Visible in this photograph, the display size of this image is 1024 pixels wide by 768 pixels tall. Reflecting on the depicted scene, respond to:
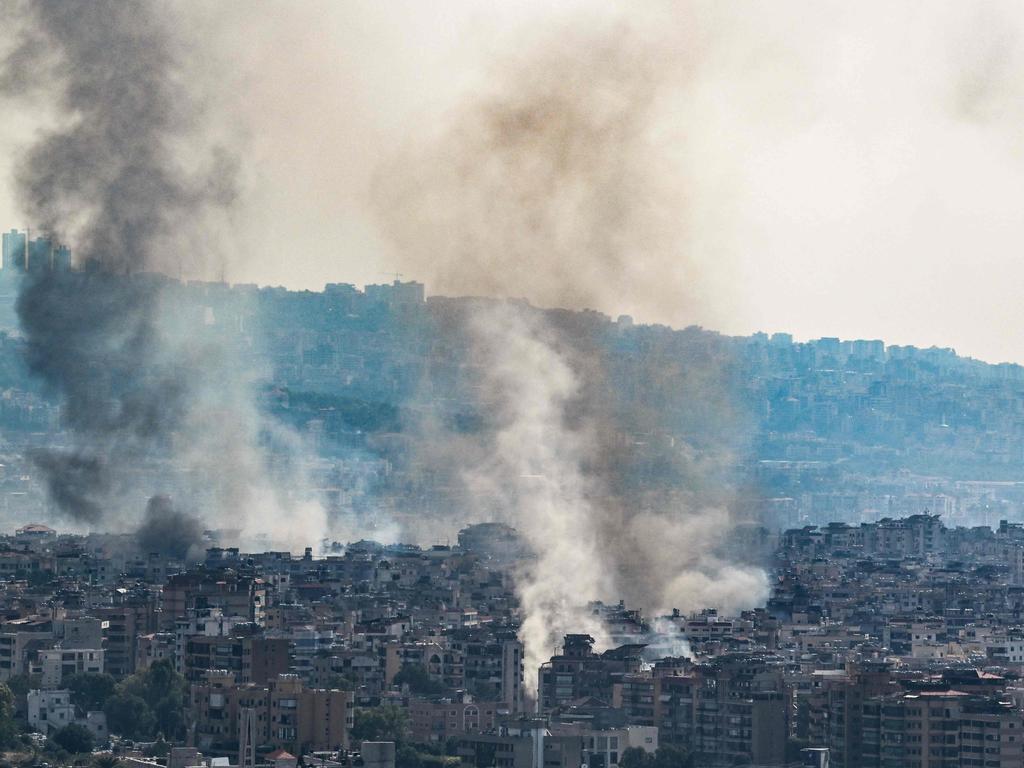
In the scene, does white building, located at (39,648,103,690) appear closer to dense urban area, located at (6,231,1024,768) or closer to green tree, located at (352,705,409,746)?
dense urban area, located at (6,231,1024,768)

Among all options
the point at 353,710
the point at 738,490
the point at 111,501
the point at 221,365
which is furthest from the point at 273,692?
the point at 221,365

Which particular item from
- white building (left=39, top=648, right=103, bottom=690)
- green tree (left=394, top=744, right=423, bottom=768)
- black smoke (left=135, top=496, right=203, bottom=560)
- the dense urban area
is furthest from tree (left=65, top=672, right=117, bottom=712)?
black smoke (left=135, top=496, right=203, bottom=560)

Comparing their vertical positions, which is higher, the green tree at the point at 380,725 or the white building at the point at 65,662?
the white building at the point at 65,662

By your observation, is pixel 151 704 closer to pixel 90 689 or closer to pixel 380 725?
pixel 90 689

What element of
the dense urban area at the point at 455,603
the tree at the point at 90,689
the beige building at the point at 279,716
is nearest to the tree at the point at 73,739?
the dense urban area at the point at 455,603

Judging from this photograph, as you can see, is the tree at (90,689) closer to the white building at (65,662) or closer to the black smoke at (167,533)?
the white building at (65,662)

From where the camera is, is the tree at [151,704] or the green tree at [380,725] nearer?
the green tree at [380,725]
